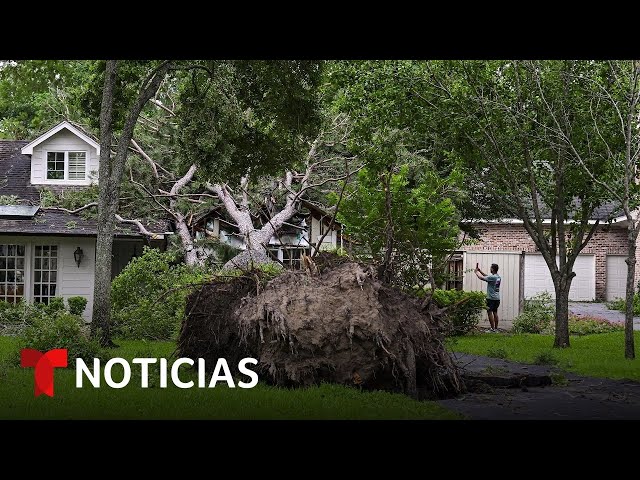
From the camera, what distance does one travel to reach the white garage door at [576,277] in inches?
1473

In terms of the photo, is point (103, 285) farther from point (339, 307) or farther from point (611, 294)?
point (611, 294)

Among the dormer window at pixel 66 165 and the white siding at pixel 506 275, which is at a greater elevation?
the dormer window at pixel 66 165

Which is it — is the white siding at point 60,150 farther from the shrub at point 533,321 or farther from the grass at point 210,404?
the grass at point 210,404

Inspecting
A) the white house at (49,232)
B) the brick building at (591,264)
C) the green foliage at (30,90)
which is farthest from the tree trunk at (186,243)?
the brick building at (591,264)

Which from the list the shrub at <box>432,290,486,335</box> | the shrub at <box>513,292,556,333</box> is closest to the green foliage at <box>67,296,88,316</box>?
the shrub at <box>432,290,486,335</box>

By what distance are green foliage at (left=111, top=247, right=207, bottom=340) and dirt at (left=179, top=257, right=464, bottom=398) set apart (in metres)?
6.51

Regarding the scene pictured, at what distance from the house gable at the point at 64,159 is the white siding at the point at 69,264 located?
7.85ft

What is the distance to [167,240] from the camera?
31.7 meters

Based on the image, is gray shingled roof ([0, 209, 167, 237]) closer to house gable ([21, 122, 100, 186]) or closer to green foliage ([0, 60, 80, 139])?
house gable ([21, 122, 100, 186])

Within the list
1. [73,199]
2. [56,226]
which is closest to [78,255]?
[56,226]

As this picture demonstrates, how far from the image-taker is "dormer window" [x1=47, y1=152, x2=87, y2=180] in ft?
99.8
